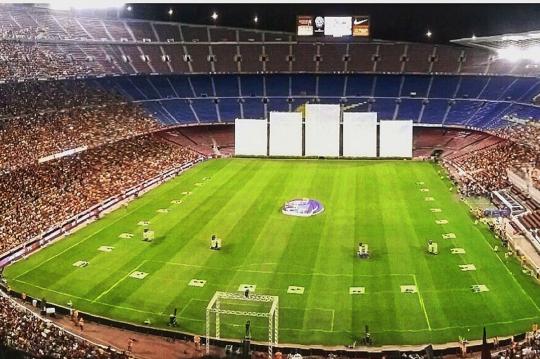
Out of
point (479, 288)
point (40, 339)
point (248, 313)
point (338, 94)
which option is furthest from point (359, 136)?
point (40, 339)

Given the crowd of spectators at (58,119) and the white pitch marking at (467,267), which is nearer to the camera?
the white pitch marking at (467,267)

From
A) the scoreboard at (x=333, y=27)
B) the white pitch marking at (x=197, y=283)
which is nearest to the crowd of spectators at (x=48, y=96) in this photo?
the scoreboard at (x=333, y=27)

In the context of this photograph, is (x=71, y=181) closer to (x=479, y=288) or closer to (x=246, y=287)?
(x=246, y=287)

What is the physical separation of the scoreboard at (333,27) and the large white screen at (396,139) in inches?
651

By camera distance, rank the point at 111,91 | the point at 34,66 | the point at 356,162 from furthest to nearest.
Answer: the point at 111,91, the point at 356,162, the point at 34,66

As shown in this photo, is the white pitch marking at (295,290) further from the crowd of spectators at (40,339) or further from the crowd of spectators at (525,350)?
the crowd of spectators at (40,339)

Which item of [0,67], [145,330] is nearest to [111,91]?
[0,67]

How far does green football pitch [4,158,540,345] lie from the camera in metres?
24.0

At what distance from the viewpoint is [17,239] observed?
34250mm

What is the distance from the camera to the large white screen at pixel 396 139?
2493 inches

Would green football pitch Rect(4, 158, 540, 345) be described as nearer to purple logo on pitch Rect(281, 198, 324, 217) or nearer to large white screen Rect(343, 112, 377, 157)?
purple logo on pitch Rect(281, 198, 324, 217)

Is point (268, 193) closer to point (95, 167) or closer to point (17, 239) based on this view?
point (95, 167)

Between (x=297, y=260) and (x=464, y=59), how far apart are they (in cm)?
5822

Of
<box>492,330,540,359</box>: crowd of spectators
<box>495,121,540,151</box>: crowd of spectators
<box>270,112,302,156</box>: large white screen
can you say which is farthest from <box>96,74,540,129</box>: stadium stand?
<box>492,330,540,359</box>: crowd of spectators
